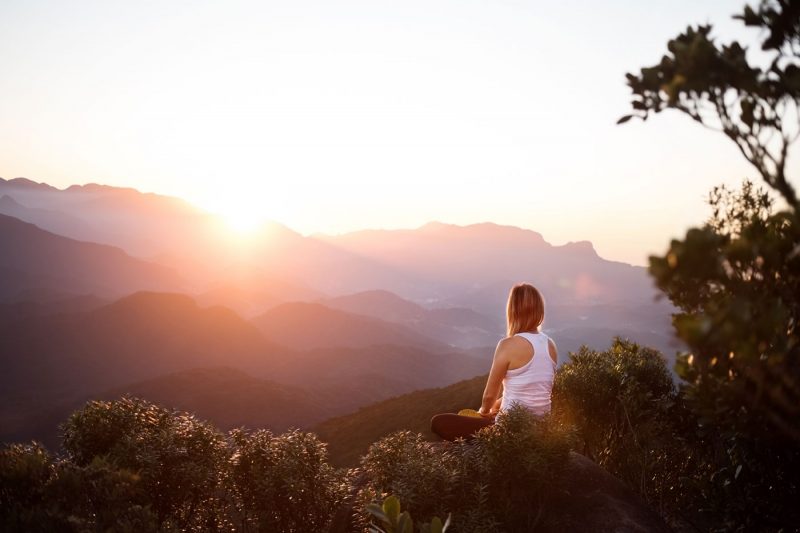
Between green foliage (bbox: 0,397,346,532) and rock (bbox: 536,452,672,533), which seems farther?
green foliage (bbox: 0,397,346,532)

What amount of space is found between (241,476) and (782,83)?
848 cm

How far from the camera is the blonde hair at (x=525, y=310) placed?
6996mm

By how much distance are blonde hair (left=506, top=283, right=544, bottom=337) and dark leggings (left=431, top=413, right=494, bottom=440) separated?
1.46 meters

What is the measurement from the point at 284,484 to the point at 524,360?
13.6 ft

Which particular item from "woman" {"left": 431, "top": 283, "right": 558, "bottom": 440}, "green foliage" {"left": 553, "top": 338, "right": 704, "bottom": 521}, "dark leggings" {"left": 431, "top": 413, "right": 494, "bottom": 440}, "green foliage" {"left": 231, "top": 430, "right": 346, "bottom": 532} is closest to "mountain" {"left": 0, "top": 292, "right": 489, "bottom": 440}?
"green foliage" {"left": 553, "top": 338, "right": 704, "bottom": 521}

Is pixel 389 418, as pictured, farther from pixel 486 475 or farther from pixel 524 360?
pixel 524 360

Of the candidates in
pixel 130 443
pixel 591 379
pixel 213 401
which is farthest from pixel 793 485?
pixel 213 401

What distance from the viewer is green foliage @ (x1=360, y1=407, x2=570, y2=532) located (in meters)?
6.18

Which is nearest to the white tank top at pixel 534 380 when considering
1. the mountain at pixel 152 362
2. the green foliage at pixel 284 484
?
the green foliage at pixel 284 484

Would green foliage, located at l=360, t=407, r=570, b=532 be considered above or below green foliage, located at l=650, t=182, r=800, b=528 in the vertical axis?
below

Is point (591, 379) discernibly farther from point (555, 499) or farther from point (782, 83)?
point (782, 83)

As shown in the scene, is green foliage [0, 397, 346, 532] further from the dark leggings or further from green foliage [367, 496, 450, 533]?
green foliage [367, 496, 450, 533]

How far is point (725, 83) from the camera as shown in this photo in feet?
11.5

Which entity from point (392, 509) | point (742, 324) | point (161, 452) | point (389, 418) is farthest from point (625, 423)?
point (389, 418)
